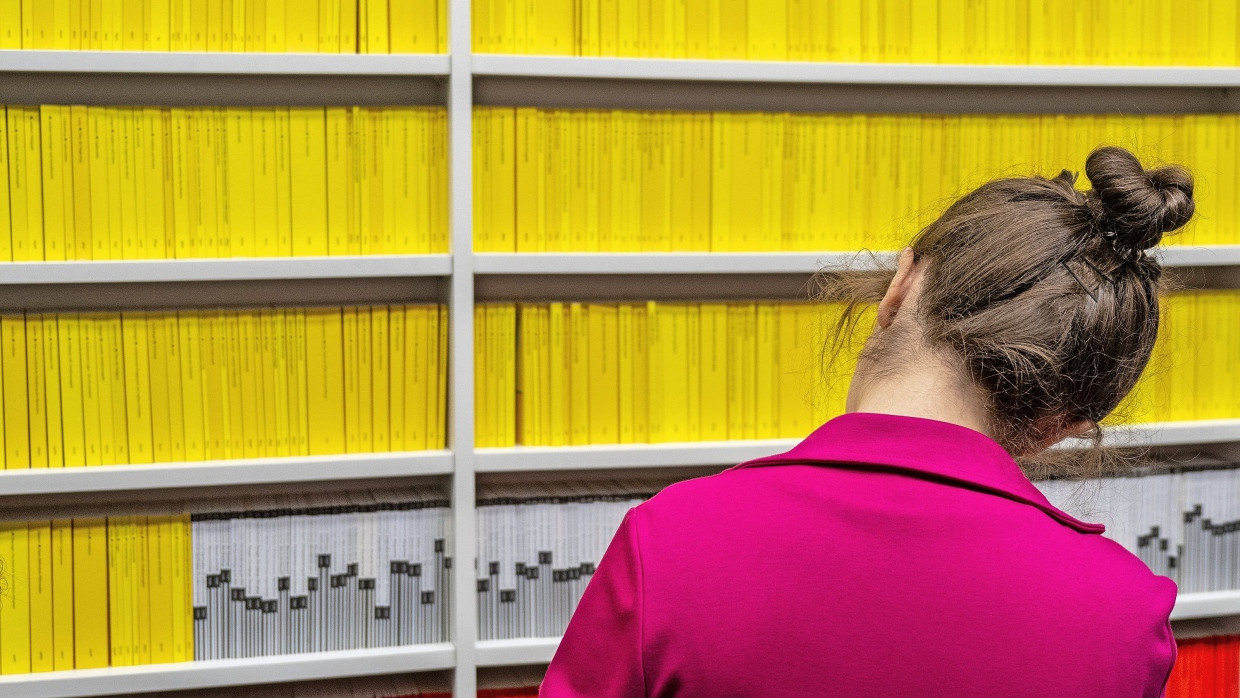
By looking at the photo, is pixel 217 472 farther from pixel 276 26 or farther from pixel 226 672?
pixel 276 26

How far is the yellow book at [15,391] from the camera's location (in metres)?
1.73

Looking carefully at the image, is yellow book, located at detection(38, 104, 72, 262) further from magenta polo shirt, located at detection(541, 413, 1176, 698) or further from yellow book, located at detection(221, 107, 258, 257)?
magenta polo shirt, located at detection(541, 413, 1176, 698)

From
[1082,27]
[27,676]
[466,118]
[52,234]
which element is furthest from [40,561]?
[1082,27]

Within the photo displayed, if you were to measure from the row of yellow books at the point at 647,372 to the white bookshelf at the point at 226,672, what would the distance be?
38 cm

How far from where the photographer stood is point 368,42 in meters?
1.80

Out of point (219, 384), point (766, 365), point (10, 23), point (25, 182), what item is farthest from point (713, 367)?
point (10, 23)

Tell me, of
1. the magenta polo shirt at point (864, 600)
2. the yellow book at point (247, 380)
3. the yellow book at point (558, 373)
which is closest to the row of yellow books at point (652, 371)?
the yellow book at point (558, 373)

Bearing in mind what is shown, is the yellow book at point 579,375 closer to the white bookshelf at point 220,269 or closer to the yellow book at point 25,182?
the white bookshelf at point 220,269

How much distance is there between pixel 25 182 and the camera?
1.72 meters

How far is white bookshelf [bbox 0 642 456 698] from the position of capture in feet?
Result: 5.75

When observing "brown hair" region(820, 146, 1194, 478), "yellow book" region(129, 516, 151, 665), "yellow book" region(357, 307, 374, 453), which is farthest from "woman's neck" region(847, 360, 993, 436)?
"yellow book" region(129, 516, 151, 665)

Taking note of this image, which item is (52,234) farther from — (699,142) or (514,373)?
(699,142)

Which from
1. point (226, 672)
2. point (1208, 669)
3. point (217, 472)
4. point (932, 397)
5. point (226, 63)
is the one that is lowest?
point (1208, 669)

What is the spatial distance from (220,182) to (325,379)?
1.17ft
